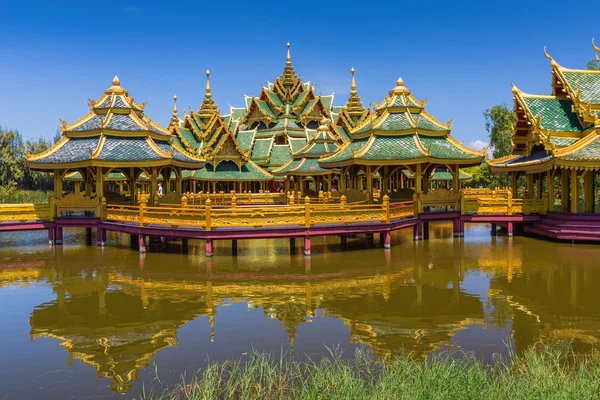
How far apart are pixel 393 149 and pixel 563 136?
292 inches

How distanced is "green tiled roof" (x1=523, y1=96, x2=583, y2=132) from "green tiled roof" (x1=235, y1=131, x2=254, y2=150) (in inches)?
938

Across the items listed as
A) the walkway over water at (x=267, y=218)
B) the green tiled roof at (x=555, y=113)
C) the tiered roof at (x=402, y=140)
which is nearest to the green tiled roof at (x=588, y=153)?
the green tiled roof at (x=555, y=113)

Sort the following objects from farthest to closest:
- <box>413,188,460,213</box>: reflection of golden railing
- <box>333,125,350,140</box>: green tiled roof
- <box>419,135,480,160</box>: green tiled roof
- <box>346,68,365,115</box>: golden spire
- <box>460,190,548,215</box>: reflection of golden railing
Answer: <box>346,68,365,115</box>: golden spire
<box>333,125,350,140</box>: green tiled roof
<box>460,190,548,215</box>: reflection of golden railing
<box>419,135,480,160</box>: green tiled roof
<box>413,188,460,213</box>: reflection of golden railing

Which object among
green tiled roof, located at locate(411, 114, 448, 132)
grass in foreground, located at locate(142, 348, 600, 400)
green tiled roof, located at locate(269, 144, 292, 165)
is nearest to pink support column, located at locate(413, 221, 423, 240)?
green tiled roof, located at locate(411, 114, 448, 132)

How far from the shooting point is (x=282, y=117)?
48875mm

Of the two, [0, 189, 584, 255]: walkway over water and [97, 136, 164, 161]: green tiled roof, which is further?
[97, 136, 164, 161]: green tiled roof

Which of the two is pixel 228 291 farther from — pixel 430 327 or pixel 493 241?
pixel 493 241

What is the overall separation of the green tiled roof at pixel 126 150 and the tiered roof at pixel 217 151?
15.5 metres

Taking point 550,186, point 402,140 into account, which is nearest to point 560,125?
point 550,186

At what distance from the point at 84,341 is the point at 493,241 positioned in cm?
1666

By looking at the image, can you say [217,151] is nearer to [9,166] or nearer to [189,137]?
[189,137]

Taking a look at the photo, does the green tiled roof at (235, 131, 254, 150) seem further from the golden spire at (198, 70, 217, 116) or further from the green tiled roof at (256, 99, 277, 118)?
the green tiled roof at (256, 99, 277, 118)

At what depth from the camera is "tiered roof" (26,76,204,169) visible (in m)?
19.9

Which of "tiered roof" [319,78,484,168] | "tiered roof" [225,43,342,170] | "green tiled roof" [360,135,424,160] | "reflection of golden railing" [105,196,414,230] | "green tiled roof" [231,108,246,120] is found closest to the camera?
"reflection of golden railing" [105,196,414,230]
